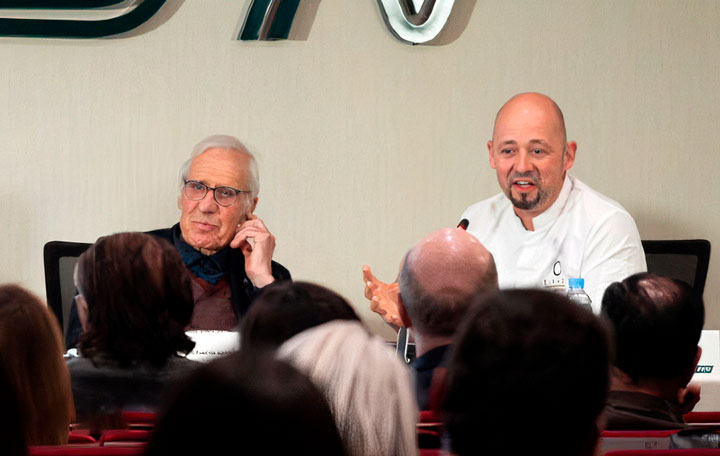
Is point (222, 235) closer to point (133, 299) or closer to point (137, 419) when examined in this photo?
point (133, 299)

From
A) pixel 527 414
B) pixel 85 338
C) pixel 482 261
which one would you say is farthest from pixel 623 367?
pixel 85 338

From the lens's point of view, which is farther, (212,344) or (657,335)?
(212,344)

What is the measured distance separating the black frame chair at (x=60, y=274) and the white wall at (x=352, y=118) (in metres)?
0.68

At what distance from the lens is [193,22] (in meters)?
4.09

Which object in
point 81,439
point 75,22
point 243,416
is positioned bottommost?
point 81,439

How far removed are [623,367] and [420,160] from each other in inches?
105

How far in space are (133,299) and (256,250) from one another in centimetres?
153

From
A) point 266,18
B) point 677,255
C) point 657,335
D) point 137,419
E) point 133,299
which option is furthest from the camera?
point 266,18

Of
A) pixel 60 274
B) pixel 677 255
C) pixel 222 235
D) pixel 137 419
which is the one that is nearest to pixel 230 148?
pixel 222 235

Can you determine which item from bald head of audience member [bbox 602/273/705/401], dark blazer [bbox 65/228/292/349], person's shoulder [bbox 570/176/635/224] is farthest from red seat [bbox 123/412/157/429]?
person's shoulder [bbox 570/176/635/224]

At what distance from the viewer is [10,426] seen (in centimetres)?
92

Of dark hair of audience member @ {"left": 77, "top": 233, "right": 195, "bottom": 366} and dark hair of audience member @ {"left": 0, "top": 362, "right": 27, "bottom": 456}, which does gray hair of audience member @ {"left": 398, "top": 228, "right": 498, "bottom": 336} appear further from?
dark hair of audience member @ {"left": 0, "top": 362, "right": 27, "bottom": 456}

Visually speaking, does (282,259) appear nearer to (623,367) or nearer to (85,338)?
(85,338)

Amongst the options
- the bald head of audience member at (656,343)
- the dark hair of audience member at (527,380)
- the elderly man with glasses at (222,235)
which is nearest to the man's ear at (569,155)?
the elderly man with glasses at (222,235)
